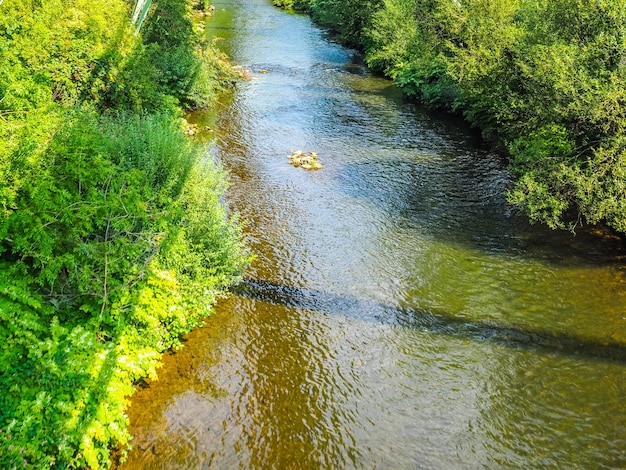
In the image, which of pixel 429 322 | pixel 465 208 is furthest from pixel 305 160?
pixel 429 322

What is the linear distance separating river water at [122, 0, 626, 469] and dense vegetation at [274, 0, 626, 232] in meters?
1.31

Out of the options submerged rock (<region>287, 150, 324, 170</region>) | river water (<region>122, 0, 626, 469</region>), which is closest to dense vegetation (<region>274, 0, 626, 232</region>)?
river water (<region>122, 0, 626, 469</region>)

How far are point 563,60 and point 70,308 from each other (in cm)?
1259

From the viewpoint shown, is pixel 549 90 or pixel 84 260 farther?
pixel 549 90

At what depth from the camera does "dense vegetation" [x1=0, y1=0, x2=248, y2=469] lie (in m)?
5.39

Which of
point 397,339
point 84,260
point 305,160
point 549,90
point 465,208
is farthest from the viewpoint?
point 305,160

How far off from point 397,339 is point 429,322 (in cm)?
88

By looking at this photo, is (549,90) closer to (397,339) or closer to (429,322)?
(429,322)

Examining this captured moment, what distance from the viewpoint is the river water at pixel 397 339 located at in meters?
6.75

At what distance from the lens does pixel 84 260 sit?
6.71m

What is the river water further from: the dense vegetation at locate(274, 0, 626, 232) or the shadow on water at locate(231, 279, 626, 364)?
the dense vegetation at locate(274, 0, 626, 232)

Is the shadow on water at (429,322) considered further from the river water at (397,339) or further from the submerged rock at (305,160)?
the submerged rock at (305,160)

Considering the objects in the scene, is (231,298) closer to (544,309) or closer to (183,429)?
(183,429)

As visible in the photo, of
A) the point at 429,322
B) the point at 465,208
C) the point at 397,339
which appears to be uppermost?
the point at 465,208
